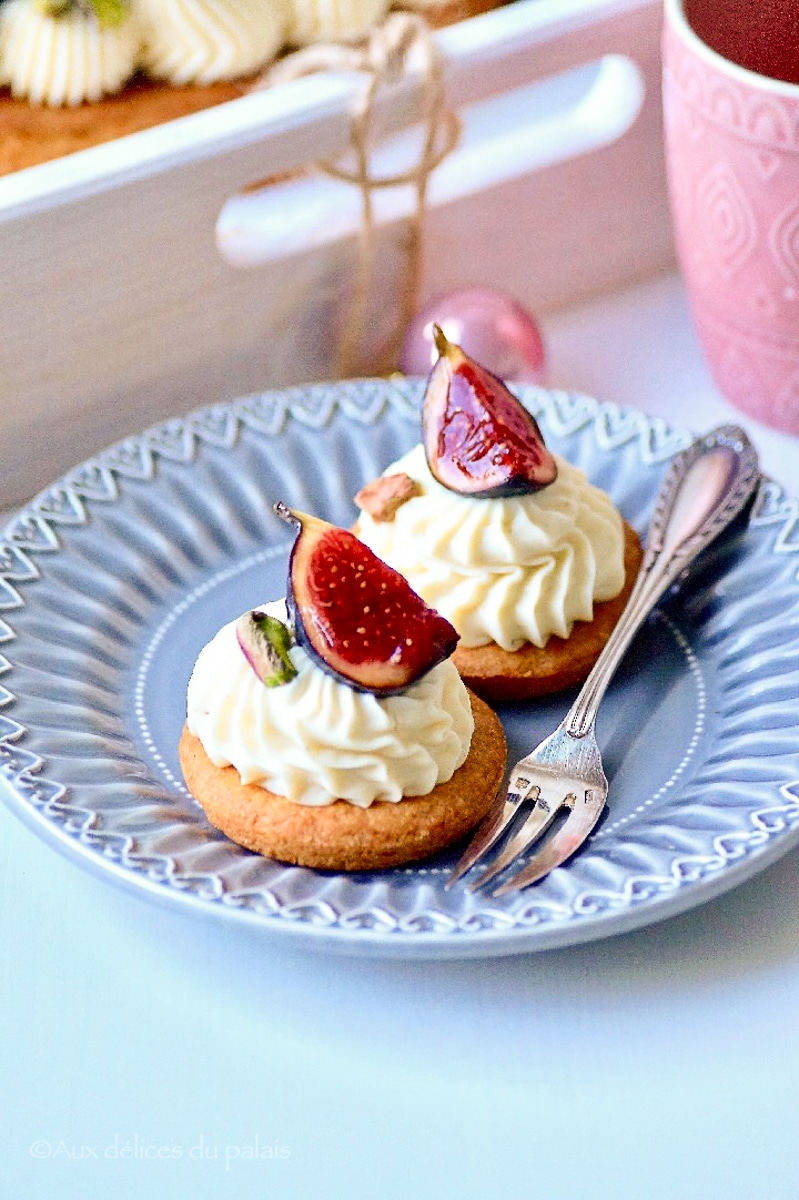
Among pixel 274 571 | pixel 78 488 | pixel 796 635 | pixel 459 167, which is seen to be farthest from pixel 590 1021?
pixel 459 167

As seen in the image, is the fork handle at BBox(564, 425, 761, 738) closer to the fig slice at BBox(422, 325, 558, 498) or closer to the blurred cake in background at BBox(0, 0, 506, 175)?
the fig slice at BBox(422, 325, 558, 498)

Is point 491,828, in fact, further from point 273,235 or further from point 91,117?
point 91,117

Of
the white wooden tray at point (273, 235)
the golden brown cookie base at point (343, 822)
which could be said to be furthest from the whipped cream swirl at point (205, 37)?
the golden brown cookie base at point (343, 822)

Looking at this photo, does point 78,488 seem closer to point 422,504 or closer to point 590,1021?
point 422,504

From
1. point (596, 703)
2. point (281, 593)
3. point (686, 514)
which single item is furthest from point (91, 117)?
point (596, 703)

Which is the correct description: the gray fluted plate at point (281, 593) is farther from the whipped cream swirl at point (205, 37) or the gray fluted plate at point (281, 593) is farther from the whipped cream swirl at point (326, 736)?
the whipped cream swirl at point (205, 37)

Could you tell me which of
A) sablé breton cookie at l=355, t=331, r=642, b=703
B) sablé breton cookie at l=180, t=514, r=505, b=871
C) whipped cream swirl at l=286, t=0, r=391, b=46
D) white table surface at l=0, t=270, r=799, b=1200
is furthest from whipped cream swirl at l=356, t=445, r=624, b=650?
whipped cream swirl at l=286, t=0, r=391, b=46
